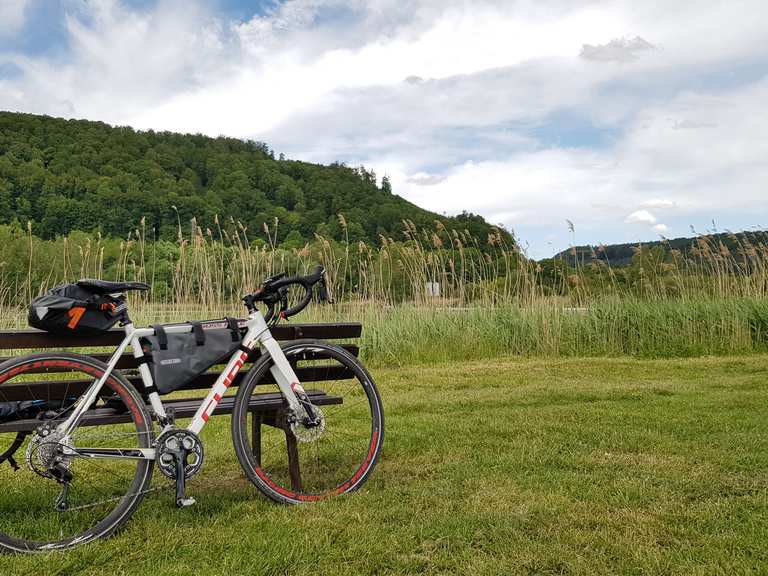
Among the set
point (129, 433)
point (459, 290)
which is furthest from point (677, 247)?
point (129, 433)

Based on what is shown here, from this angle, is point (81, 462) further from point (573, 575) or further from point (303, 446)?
point (573, 575)

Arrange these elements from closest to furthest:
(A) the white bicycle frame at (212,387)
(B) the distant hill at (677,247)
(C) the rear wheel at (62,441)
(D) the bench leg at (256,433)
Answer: (C) the rear wheel at (62,441) → (A) the white bicycle frame at (212,387) → (D) the bench leg at (256,433) → (B) the distant hill at (677,247)

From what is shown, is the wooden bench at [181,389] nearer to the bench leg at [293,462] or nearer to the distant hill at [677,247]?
the bench leg at [293,462]

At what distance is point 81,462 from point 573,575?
2.11 metres

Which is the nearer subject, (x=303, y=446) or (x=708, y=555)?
(x=708, y=555)

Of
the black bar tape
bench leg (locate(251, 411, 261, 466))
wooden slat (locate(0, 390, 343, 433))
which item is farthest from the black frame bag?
bench leg (locate(251, 411, 261, 466))

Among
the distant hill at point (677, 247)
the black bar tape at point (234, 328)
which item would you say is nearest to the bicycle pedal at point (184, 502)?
the black bar tape at point (234, 328)

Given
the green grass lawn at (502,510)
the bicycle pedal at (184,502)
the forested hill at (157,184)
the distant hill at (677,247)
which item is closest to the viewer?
the green grass lawn at (502,510)

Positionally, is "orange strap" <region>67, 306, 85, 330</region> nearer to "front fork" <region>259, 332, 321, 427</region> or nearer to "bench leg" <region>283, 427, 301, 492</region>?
"front fork" <region>259, 332, 321, 427</region>

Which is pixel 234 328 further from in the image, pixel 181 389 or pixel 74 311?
pixel 74 311

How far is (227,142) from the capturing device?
54.8 m

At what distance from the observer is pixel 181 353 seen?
3541mm

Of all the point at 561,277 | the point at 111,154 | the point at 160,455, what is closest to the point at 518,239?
the point at 561,277

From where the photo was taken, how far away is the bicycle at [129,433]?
10.7 ft
